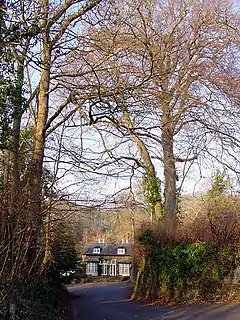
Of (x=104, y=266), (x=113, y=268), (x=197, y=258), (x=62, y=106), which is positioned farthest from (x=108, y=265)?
(x=62, y=106)

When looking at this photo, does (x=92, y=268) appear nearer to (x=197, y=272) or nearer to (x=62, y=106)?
(x=197, y=272)

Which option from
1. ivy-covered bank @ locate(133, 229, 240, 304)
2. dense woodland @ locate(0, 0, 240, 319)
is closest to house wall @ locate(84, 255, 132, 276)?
ivy-covered bank @ locate(133, 229, 240, 304)

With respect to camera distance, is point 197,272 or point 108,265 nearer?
point 197,272

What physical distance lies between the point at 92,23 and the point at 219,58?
9205mm

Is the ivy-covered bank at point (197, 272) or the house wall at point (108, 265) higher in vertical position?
the house wall at point (108, 265)

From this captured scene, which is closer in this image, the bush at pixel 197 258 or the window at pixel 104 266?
the bush at pixel 197 258

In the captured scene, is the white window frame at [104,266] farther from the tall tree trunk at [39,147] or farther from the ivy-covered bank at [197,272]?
the tall tree trunk at [39,147]

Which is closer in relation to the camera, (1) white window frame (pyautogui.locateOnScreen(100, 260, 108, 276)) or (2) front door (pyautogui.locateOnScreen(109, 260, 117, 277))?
(2) front door (pyautogui.locateOnScreen(109, 260, 117, 277))

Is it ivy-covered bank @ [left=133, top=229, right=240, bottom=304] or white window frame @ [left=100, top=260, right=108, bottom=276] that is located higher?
white window frame @ [left=100, top=260, right=108, bottom=276]

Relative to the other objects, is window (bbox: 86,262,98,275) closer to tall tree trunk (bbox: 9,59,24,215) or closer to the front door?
the front door

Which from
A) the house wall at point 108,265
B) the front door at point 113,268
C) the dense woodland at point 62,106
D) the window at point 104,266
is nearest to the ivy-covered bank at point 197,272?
the dense woodland at point 62,106

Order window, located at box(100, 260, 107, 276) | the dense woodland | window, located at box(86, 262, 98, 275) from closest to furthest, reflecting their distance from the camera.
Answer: the dense woodland < window, located at box(86, 262, 98, 275) < window, located at box(100, 260, 107, 276)

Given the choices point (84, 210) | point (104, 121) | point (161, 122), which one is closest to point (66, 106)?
point (104, 121)

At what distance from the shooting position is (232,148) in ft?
46.0
